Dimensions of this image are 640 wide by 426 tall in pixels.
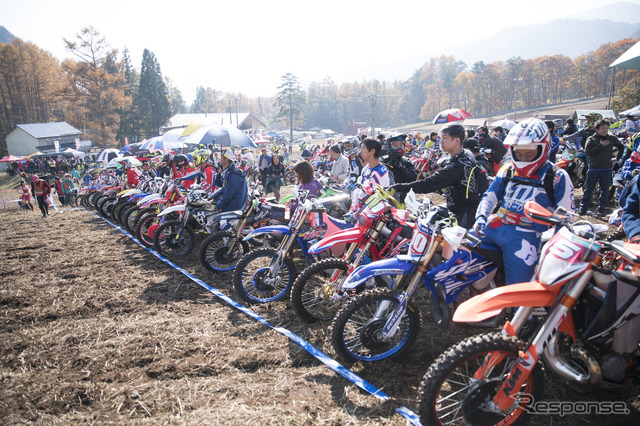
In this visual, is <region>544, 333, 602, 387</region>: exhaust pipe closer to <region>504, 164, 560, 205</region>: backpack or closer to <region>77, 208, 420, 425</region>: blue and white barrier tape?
<region>77, 208, 420, 425</region>: blue and white barrier tape

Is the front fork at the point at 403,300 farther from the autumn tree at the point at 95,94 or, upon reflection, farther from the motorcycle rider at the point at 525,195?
the autumn tree at the point at 95,94

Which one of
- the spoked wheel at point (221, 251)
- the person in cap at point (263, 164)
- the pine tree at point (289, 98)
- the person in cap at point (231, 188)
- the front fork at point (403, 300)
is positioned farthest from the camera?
the pine tree at point (289, 98)

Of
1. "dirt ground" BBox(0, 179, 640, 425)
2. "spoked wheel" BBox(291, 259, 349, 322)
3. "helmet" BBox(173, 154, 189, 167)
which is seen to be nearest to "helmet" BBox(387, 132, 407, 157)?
"dirt ground" BBox(0, 179, 640, 425)

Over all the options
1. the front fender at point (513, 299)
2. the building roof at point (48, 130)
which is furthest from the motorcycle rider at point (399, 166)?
the building roof at point (48, 130)

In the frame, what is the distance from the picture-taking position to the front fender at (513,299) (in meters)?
2.20

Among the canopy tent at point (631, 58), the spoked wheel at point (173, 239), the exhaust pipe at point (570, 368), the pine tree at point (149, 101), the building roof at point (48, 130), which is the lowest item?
the spoked wheel at point (173, 239)

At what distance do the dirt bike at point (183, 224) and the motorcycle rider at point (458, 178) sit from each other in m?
4.47

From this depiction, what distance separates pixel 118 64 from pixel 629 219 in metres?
75.3

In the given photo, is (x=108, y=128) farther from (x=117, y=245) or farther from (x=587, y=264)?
(x=587, y=264)

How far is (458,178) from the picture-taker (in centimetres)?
407

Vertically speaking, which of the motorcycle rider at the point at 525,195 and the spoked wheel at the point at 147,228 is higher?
the motorcycle rider at the point at 525,195

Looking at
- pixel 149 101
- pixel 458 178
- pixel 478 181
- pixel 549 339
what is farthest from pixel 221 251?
pixel 149 101

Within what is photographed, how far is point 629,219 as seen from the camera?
9.33 ft

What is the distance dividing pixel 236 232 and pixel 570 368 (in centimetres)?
504
